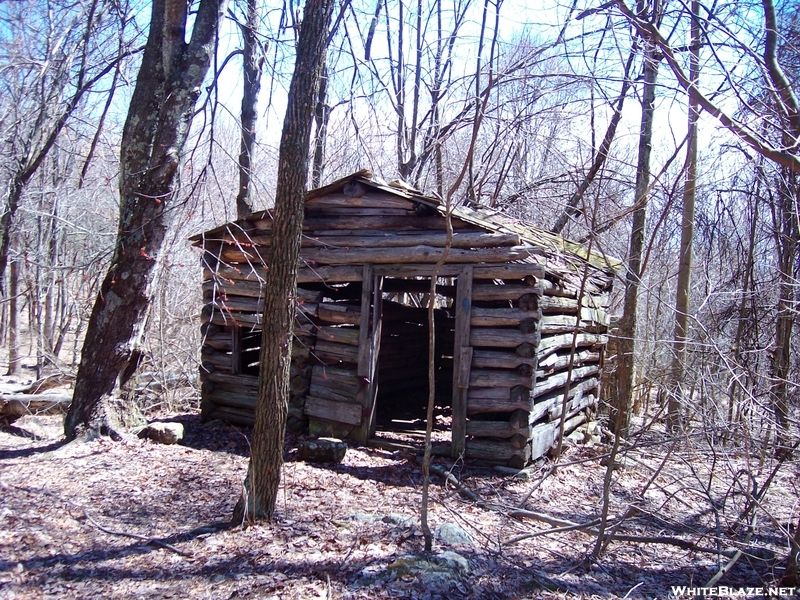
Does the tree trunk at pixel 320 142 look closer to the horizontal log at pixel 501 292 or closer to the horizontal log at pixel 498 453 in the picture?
the horizontal log at pixel 501 292

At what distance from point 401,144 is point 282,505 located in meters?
9.16

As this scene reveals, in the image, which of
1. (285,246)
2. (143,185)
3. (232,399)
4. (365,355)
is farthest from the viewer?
(232,399)

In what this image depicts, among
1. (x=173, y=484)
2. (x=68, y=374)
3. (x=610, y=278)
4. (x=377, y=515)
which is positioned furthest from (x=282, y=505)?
(x=610, y=278)

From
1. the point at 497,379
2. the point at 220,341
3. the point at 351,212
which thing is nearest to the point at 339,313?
the point at 351,212

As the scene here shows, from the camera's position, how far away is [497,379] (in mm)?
7352

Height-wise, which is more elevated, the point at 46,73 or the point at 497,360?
the point at 46,73

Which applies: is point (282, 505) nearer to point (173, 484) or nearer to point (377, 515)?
point (377, 515)

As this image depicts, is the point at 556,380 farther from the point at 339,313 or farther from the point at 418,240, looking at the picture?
the point at 339,313

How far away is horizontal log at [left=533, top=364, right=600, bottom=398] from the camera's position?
7594mm

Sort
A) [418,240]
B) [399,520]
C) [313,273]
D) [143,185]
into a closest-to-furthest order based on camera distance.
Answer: [399,520]
[143,185]
[418,240]
[313,273]

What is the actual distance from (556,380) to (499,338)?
1.45 meters

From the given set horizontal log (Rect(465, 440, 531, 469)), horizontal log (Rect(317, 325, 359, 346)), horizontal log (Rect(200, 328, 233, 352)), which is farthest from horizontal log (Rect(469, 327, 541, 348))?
horizontal log (Rect(200, 328, 233, 352))

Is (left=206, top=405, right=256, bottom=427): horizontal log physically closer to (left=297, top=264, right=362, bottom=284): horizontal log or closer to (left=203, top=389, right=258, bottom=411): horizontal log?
(left=203, top=389, right=258, bottom=411): horizontal log

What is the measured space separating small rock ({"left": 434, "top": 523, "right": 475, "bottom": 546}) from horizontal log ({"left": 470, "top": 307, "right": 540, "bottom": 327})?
302 centimetres
